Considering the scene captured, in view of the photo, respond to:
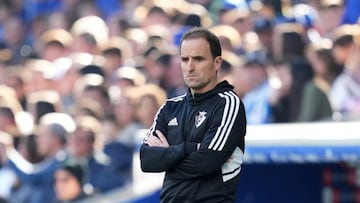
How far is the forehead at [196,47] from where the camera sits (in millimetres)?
4160

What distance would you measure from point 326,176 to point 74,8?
176 inches

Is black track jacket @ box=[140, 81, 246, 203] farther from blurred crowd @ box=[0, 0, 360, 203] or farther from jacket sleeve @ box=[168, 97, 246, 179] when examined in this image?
blurred crowd @ box=[0, 0, 360, 203]

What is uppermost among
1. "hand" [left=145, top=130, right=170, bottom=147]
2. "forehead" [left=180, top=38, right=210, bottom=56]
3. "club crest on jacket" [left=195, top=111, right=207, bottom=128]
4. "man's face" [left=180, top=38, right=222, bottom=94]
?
"forehead" [left=180, top=38, right=210, bottom=56]

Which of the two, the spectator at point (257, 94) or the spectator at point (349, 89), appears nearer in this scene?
the spectator at point (349, 89)

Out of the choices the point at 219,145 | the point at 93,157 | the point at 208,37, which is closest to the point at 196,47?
the point at 208,37

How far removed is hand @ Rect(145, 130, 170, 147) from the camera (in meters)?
4.25

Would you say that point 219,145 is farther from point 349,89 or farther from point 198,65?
point 349,89

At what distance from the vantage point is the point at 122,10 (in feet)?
35.0

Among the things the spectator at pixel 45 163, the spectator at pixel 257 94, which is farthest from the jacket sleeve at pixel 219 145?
the spectator at pixel 45 163

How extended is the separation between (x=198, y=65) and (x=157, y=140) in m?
0.41

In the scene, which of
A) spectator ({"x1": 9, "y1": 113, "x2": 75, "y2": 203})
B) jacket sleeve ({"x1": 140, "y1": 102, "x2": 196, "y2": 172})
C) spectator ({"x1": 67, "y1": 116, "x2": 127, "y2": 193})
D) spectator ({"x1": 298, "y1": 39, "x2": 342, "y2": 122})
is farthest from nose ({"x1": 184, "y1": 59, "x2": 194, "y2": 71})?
spectator ({"x1": 9, "y1": 113, "x2": 75, "y2": 203})

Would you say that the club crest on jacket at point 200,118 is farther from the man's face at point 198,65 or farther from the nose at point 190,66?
the nose at point 190,66

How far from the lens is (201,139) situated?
13.7 ft

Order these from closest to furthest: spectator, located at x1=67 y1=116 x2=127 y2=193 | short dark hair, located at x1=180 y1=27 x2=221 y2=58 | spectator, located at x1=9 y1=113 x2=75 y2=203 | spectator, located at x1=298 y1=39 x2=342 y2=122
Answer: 1. short dark hair, located at x1=180 y1=27 x2=221 y2=58
2. spectator, located at x1=298 y1=39 x2=342 y2=122
3. spectator, located at x1=67 y1=116 x2=127 y2=193
4. spectator, located at x1=9 y1=113 x2=75 y2=203
